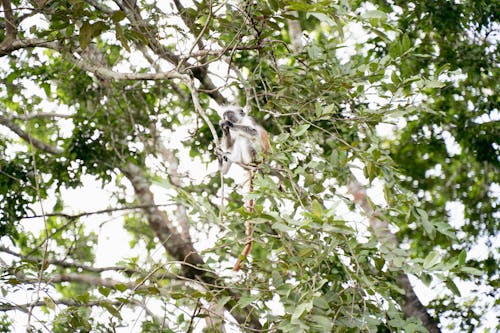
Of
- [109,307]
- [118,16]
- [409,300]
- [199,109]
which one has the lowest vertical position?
[109,307]

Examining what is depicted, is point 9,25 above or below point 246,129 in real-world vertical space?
above

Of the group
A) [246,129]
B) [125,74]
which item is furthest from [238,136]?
[125,74]

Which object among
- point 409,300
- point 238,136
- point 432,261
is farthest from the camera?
point 409,300

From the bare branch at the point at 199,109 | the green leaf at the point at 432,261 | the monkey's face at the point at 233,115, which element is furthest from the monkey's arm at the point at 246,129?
the green leaf at the point at 432,261

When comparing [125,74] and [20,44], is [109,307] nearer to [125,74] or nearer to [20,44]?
[125,74]

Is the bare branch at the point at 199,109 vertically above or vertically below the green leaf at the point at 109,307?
above

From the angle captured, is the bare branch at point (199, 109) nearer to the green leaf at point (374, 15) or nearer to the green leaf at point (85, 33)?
the green leaf at point (85, 33)

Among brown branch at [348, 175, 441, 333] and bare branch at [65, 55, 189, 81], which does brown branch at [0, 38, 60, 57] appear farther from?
brown branch at [348, 175, 441, 333]

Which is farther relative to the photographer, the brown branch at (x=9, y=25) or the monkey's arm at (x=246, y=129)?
the monkey's arm at (x=246, y=129)

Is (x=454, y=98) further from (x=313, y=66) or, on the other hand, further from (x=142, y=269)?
(x=142, y=269)

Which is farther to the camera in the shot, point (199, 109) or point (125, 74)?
point (125, 74)

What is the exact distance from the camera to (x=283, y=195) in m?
3.13

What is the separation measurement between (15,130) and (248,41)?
2.38m

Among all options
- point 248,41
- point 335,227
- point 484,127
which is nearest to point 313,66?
point 248,41
